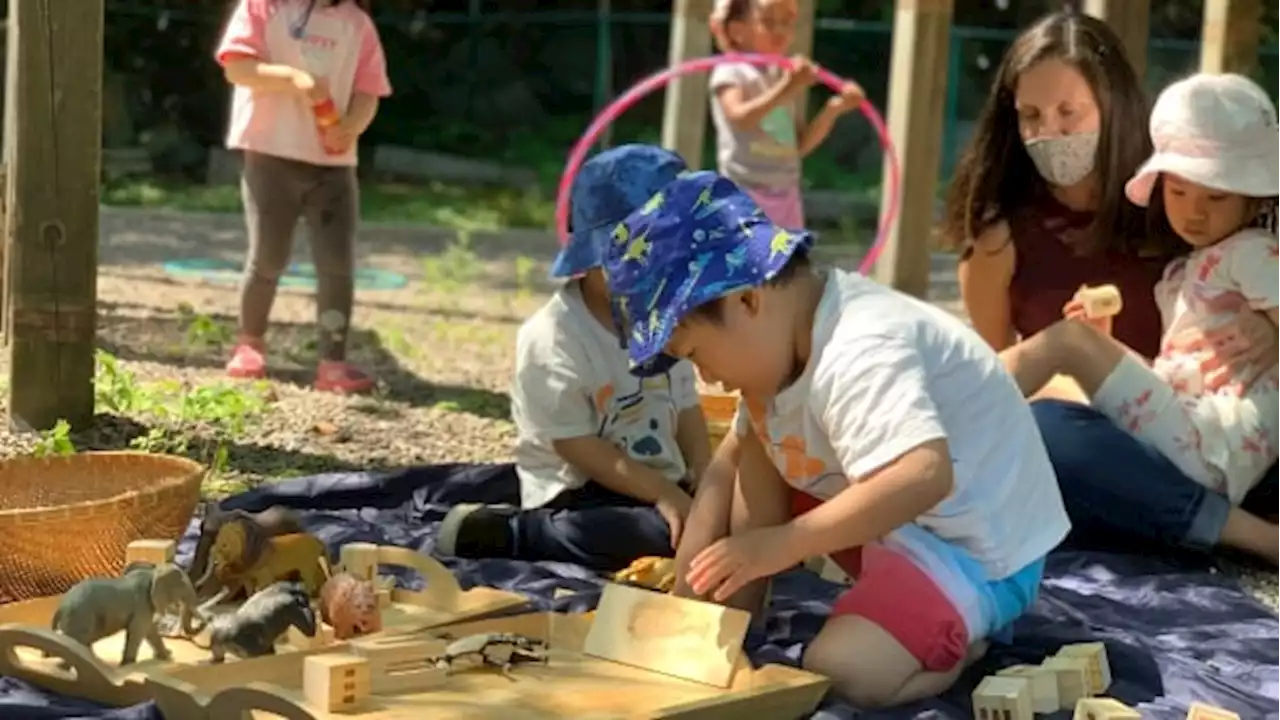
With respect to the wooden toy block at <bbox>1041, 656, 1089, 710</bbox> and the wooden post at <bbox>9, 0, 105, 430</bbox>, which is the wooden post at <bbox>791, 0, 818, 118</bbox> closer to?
the wooden post at <bbox>9, 0, 105, 430</bbox>

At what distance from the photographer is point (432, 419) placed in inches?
182

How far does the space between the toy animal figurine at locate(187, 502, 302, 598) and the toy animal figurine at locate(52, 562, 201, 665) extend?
18cm

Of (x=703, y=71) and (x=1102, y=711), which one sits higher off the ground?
(x=703, y=71)

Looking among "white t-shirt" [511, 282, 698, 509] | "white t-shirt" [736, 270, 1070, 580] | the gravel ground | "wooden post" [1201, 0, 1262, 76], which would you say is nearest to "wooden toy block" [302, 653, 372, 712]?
"white t-shirt" [736, 270, 1070, 580]

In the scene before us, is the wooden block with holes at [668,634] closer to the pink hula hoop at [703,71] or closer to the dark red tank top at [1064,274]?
the dark red tank top at [1064,274]

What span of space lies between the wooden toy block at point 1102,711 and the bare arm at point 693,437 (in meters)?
1.16

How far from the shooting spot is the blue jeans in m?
3.38

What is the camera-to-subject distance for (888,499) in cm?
235

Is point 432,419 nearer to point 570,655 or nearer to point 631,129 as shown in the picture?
point 570,655

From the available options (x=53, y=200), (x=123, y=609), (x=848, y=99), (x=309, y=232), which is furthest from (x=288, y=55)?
(x=123, y=609)

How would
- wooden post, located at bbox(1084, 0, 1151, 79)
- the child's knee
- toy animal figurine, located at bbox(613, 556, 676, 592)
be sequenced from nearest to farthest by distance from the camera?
1. the child's knee
2. toy animal figurine, located at bbox(613, 556, 676, 592)
3. wooden post, located at bbox(1084, 0, 1151, 79)

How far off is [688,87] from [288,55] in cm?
→ 159

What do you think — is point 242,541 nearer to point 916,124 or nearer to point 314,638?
point 314,638

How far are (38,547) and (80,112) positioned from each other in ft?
4.53
